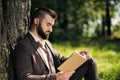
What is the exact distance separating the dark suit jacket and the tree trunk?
31 cm

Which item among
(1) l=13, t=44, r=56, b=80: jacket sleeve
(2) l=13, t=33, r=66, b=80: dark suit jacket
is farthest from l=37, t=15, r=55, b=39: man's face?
(1) l=13, t=44, r=56, b=80: jacket sleeve

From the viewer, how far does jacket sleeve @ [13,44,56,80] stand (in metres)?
5.65

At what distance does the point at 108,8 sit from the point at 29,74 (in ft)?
130

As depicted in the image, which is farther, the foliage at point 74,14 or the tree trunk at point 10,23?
the foliage at point 74,14

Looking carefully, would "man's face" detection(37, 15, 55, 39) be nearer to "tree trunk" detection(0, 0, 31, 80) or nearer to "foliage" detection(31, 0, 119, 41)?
"tree trunk" detection(0, 0, 31, 80)

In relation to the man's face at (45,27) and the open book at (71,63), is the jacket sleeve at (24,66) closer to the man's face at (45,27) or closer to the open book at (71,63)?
the man's face at (45,27)

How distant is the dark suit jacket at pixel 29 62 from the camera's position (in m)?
5.66

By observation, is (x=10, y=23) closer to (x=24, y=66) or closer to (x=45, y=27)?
(x=45, y=27)

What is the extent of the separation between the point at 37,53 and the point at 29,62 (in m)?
0.25

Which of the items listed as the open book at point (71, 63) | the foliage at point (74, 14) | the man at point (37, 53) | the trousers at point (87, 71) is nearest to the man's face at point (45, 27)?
the man at point (37, 53)

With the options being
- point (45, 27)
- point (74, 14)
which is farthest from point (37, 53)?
point (74, 14)

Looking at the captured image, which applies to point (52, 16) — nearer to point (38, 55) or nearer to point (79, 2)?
point (38, 55)

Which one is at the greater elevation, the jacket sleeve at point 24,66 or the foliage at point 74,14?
the jacket sleeve at point 24,66

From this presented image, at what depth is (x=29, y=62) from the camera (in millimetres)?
5691
